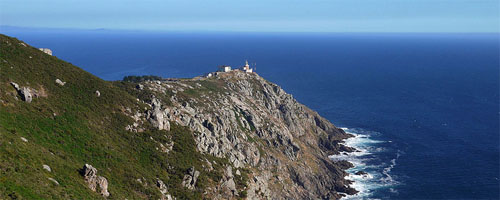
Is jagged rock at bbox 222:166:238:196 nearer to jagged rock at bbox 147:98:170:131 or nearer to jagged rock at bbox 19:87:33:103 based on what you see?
jagged rock at bbox 147:98:170:131

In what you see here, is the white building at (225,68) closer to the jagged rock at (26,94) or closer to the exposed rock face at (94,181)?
the jagged rock at (26,94)

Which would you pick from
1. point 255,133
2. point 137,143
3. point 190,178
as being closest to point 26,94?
point 137,143

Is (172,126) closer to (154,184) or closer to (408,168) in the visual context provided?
(154,184)

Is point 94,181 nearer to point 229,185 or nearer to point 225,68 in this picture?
point 229,185

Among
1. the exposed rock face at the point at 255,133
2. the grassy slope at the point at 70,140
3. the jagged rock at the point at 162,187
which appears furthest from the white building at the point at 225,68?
the jagged rock at the point at 162,187

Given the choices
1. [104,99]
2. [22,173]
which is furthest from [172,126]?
[22,173]
